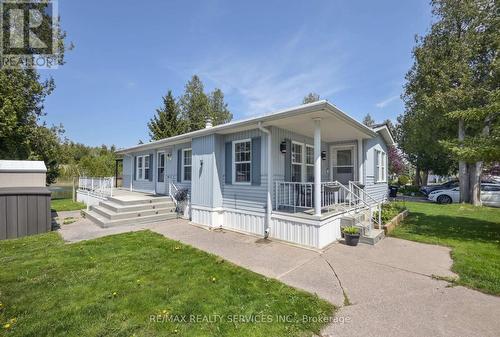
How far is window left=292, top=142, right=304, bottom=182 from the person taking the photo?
8.11 meters

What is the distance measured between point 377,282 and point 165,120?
76.5 ft

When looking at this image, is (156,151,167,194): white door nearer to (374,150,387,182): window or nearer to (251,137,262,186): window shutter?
(251,137,262,186): window shutter

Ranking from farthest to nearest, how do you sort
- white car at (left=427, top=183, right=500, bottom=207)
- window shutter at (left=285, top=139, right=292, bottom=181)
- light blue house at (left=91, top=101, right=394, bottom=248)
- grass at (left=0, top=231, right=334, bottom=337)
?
white car at (left=427, top=183, right=500, bottom=207), window shutter at (left=285, top=139, right=292, bottom=181), light blue house at (left=91, top=101, right=394, bottom=248), grass at (left=0, top=231, right=334, bottom=337)

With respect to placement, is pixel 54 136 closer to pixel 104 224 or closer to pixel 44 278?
pixel 104 224

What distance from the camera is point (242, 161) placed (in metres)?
7.74

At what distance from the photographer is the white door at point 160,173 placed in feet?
39.2

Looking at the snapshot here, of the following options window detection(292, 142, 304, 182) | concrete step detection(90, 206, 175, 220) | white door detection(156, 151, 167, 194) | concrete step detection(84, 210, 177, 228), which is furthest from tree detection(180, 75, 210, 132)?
window detection(292, 142, 304, 182)

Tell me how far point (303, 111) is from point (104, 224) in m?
7.47

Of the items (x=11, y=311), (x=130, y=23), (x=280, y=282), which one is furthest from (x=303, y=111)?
(x=130, y=23)

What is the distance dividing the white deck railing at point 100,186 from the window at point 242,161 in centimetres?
676

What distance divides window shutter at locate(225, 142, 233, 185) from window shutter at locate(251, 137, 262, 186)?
36.9 inches

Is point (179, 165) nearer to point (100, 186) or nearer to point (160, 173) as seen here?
point (160, 173)

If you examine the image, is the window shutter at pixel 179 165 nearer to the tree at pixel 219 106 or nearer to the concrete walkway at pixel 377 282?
the concrete walkway at pixel 377 282

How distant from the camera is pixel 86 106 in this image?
18062 mm
